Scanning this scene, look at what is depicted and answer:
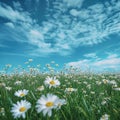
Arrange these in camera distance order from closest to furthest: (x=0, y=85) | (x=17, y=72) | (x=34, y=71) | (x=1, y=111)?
(x=1, y=111), (x=0, y=85), (x=34, y=71), (x=17, y=72)

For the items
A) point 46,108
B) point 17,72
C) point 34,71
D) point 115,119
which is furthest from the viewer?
point 17,72

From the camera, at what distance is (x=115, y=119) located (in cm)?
246

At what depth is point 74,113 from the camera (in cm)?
271

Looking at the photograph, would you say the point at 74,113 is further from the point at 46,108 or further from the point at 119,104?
the point at 46,108

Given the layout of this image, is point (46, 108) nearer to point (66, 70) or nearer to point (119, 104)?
point (119, 104)

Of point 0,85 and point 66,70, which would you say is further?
point 66,70

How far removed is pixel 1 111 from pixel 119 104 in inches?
68.9

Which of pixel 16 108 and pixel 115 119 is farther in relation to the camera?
pixel 115 119

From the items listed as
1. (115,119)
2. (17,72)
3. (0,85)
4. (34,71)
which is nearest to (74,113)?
(115,119)

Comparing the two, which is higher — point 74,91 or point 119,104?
point 74,91

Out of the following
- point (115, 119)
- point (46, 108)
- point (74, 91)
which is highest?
point (74, 91)

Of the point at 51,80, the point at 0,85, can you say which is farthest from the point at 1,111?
the point at 0,85

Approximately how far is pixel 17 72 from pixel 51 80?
10.8m

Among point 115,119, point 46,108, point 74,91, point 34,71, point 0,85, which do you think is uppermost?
point 34,71
